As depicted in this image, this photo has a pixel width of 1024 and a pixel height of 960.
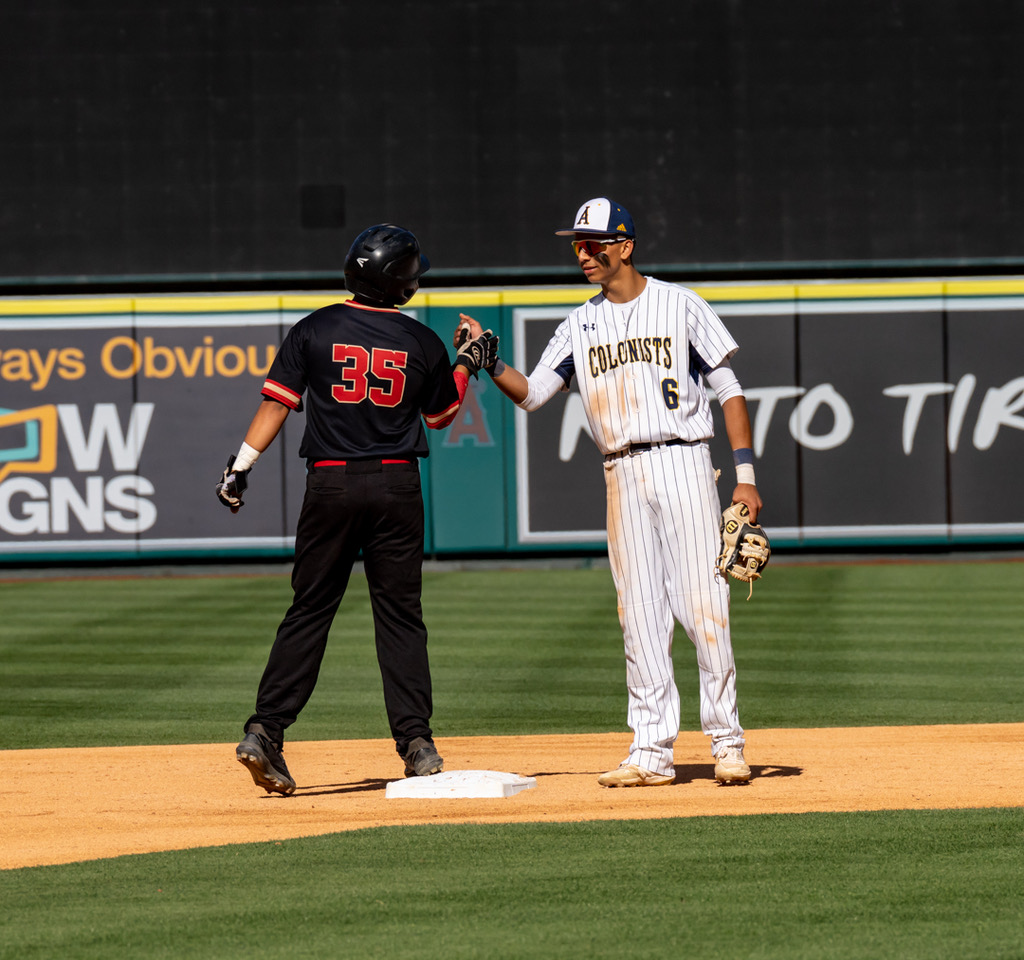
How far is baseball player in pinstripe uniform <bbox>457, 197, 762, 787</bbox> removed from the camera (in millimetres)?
5969

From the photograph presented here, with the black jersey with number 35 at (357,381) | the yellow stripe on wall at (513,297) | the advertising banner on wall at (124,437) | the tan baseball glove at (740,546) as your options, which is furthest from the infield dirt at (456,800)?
the advertising banner on wall at (124,437)

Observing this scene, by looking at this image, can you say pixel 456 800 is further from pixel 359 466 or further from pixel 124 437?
pixel 124 437

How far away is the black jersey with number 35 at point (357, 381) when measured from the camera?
5.88m

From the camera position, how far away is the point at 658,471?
5.96 metres

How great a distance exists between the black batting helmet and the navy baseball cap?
22.3 inches

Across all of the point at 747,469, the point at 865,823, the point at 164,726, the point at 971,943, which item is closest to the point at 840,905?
the point at 971,943

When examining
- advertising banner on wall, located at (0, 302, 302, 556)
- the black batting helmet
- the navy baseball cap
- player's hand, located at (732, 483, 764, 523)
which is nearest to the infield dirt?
player's hand, located at (732, 483, 764, 523)

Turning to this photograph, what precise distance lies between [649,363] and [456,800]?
172 centimetres

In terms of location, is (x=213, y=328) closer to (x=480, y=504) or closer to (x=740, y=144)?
(x=480, y=504)

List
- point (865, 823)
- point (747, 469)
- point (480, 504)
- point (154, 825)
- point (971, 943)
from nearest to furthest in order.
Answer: point (971, 943) → point (865, 823) → point (154, 825) → point (747, 469) → point (480, 504)

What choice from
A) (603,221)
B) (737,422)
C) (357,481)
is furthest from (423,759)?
(603,221)

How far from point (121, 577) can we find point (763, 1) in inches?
395

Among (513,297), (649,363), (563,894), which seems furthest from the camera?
(513,297)

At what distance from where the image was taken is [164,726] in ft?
27.6
